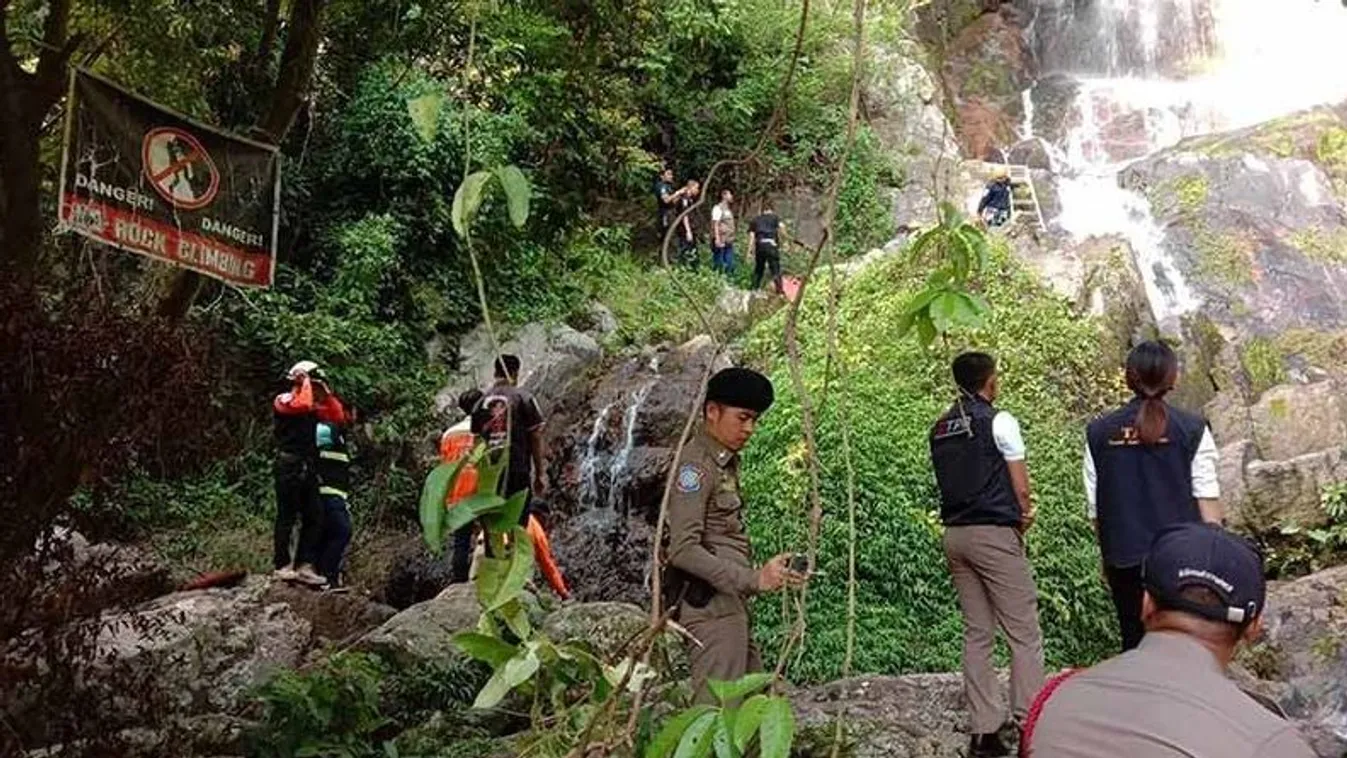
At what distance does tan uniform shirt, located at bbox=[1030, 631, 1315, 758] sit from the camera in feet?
5.90

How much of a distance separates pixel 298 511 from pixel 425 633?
2013 mm

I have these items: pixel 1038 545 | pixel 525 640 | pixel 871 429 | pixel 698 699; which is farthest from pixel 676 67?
pixel 525 640

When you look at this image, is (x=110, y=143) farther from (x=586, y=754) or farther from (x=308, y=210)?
(x=308, y=210)

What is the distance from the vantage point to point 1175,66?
69.9 ft

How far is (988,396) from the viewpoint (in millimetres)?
4805

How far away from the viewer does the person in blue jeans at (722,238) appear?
1675cm

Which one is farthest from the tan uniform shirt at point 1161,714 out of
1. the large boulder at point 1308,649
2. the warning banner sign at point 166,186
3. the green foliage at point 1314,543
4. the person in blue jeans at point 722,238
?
the person in blue jeans at point 722,238

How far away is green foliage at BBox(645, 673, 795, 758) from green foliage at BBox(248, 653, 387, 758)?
10.0 ft

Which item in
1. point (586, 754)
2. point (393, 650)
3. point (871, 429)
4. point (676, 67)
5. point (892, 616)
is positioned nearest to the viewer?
point (586, 754)

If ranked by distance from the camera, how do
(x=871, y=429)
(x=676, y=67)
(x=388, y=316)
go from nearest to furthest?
1. (x=871, y=429)
2. (x=676, y=67)
3. (x=388, y=316)

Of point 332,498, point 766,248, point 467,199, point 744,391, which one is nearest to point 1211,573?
point 467,199

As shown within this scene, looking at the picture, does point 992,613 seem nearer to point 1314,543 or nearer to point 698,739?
point 698,739

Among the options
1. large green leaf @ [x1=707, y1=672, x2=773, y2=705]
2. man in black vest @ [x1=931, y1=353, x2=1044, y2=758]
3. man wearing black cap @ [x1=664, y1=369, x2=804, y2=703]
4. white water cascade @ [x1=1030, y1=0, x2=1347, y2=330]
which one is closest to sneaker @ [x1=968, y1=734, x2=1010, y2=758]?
man in black vest @ [x1=931, y1=353, x2=1044, y2=758]

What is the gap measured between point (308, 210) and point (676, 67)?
227 inches
